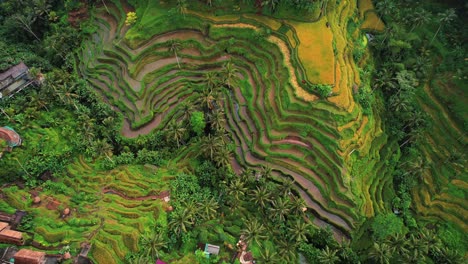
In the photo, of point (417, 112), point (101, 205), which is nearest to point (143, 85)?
point (101, 205)

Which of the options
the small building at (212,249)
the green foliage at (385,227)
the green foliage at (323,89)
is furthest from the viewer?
the green foliage at (323,89)

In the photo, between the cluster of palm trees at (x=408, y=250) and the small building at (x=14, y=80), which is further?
the small building at (x=14, y=80)

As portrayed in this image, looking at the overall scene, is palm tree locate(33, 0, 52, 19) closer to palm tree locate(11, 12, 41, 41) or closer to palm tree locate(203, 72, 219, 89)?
palm tree locate(11, 12, 41, 41)

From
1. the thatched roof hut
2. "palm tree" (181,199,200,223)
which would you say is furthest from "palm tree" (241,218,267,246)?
the thatched roof hut

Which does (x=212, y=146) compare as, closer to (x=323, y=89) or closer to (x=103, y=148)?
(x=103, y=148)

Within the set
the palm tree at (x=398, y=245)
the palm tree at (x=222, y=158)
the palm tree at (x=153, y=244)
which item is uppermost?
the palm tree at (x=222, y=158)

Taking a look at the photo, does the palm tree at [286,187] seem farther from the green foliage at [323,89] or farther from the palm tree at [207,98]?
the palm tree at [207,98]

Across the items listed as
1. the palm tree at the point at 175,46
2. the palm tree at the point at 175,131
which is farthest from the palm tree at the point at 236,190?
the palm tree at the point at 175,46

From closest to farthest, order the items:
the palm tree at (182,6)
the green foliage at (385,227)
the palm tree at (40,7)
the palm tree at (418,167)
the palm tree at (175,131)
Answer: the green foliage at (385,227)
the palm tree at (175,131)
the palm tree at (418,167)
the palm tree at (182,6)
the palm tree at (40,7)
